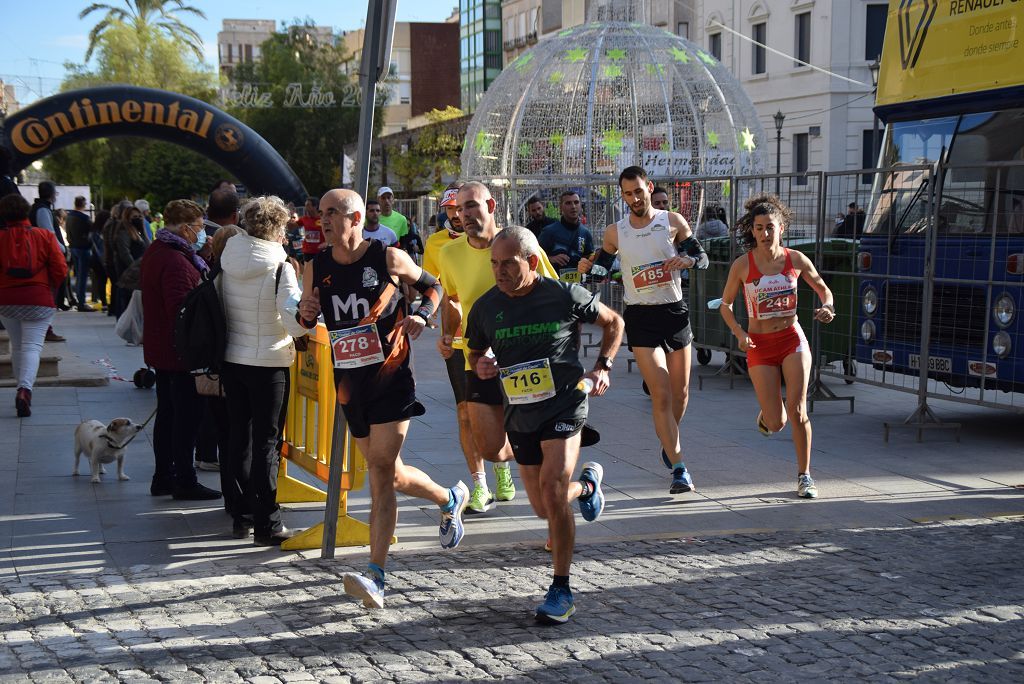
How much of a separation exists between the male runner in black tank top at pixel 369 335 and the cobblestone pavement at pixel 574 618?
53cm

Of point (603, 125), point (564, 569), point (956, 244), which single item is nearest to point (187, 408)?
point (564, 569)

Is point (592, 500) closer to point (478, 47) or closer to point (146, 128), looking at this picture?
point (146, 128)

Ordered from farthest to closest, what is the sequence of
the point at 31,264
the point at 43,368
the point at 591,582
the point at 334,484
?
1. the point at 43,368
2. the point at 31,264
3. the point at 334,484
4. the point at 591,582

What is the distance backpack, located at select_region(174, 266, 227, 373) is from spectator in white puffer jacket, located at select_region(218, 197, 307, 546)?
80mm

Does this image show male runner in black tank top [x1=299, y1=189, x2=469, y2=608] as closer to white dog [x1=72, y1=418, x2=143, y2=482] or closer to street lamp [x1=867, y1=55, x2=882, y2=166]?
white dog [x1=72, y1=418, x2=143, y2=482]

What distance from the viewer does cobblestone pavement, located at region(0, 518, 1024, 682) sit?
189 inches

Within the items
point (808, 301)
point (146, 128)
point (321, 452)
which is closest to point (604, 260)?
point (321, 452)

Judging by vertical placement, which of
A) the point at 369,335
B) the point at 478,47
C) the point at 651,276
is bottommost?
the point at 369,335

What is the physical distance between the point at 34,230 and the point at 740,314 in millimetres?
7560

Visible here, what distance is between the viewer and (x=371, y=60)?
20.8 ft

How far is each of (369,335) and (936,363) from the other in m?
6.49

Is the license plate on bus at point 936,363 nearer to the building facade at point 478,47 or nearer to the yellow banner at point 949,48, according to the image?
the yellow banner at point 949,48

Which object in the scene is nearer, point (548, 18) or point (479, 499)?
point (479, 499)

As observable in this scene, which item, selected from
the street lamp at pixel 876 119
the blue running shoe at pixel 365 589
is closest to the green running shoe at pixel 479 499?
the blue running shoe at pixel 365 589
